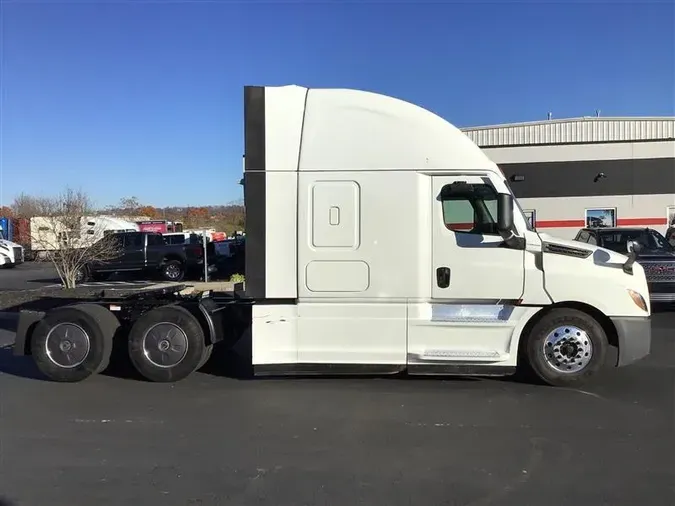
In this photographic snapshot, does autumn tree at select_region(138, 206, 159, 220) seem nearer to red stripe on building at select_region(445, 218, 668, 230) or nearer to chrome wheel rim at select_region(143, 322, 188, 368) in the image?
red stripe on building at select_region(445, 218, 668, 230)

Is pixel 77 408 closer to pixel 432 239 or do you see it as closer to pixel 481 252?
pixel 432 239

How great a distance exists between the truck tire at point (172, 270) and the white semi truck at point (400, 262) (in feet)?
50.0

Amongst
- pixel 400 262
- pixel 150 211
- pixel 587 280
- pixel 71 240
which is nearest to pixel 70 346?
pixel 400 262

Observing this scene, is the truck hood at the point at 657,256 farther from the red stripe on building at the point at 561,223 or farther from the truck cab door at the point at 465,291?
the red stripe on building at the point at 561,223

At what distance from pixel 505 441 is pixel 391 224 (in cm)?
251

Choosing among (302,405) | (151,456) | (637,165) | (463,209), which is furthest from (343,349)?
(637,165)

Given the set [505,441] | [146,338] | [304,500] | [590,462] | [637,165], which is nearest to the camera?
[304,500]

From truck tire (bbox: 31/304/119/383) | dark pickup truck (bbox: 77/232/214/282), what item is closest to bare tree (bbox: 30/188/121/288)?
dark pickup truck (bbox: 77/232/214/282)

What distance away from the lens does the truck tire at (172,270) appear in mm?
21000

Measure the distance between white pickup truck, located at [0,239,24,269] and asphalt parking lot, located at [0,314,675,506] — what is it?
26.4m

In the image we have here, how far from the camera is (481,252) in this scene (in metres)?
6.43

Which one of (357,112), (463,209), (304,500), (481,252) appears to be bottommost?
(304,500)

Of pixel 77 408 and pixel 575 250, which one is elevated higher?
pixel 575 250

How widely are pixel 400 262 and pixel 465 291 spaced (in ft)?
2.52
